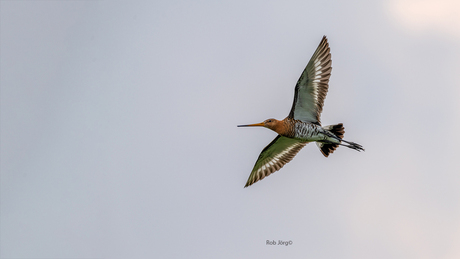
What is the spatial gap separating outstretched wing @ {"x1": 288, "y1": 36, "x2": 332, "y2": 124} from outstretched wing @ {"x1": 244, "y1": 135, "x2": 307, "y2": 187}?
1.45 m

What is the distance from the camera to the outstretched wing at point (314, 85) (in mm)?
16641

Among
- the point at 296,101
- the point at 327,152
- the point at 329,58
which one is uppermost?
the point at 329,58

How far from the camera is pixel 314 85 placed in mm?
16812

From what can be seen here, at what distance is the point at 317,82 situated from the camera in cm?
1680

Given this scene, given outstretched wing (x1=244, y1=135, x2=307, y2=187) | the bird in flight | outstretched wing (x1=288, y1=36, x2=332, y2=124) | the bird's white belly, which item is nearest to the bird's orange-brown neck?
the bird in flight

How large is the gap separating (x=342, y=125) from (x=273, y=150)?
2.57 meters

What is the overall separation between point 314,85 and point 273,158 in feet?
10.5

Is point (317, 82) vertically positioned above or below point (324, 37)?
below

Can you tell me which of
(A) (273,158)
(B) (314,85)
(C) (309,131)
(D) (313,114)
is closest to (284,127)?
(C) (309,131)

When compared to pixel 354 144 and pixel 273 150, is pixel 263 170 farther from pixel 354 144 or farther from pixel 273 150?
pixel 354 144

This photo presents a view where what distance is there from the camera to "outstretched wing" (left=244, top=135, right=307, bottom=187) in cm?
1845

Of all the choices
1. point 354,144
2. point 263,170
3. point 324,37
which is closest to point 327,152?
point 354,144

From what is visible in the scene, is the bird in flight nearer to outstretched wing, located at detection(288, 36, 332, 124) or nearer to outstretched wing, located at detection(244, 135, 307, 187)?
outstretched wing, located at detection(288, 36, 332, 124)

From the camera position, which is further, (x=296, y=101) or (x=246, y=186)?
(x=246, y=186)
